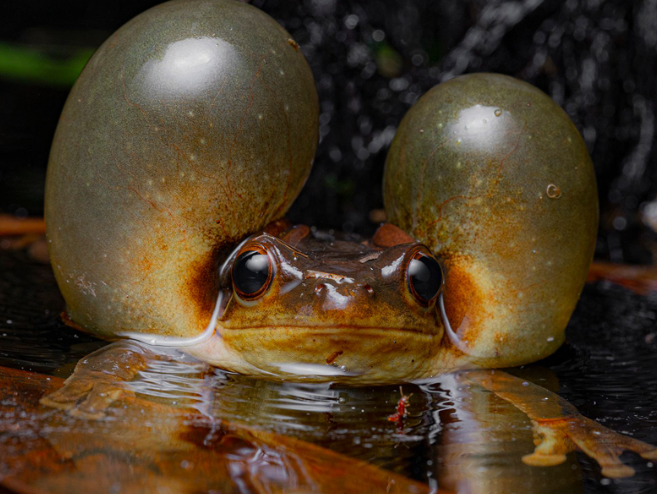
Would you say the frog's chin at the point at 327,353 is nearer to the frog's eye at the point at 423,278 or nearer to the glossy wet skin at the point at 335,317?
the glossy wet skin at the point at 335,317

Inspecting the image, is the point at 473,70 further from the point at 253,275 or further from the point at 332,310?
the point at 332,310

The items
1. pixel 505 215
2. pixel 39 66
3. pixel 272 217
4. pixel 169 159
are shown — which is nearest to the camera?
pixel 169 159

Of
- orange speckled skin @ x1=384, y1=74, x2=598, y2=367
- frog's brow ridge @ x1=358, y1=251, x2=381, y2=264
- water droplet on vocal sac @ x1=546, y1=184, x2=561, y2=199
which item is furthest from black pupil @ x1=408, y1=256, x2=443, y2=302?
water droplet on vocal sac @ x1=546, y1=184, x2=561, y2=199

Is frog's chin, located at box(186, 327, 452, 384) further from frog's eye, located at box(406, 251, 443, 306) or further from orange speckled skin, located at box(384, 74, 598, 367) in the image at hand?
orange speckled skin, located at box(384, 74, 598, 367)

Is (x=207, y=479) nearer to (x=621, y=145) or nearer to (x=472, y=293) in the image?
(x=472, y=293)

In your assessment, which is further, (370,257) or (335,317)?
(370,257)

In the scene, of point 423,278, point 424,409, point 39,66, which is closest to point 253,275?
point 423,278

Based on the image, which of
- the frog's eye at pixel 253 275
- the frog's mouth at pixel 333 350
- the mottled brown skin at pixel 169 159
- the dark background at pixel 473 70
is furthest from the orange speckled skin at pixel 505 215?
the dark background at pixel 473 70
